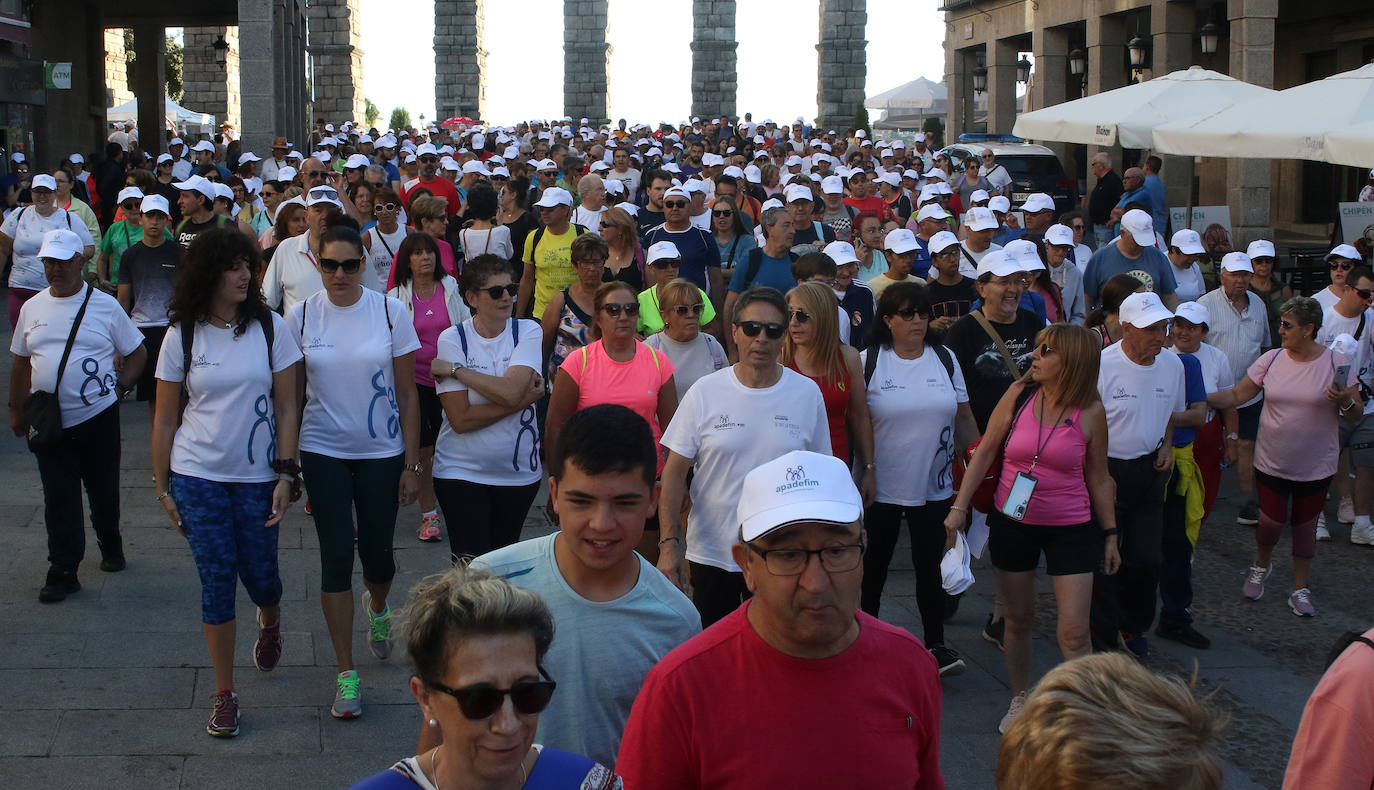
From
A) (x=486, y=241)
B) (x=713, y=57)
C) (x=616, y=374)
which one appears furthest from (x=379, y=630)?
(x=713, y=57)

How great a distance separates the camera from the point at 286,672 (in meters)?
6.18

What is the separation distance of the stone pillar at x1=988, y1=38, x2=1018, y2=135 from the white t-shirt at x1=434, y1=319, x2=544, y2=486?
28.9 m

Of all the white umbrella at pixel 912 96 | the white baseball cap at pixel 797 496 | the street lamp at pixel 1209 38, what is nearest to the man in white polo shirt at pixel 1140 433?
the white baseball cap at pixel 797 496

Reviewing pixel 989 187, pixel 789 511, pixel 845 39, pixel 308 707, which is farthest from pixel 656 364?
pixel 845 39

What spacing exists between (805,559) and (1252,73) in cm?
2163

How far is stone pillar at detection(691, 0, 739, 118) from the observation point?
1861 inches

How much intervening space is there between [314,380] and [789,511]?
11.6 feet

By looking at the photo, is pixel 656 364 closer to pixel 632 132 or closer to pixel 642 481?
pixel 642 481

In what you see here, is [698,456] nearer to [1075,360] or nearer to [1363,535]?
[1075,360]

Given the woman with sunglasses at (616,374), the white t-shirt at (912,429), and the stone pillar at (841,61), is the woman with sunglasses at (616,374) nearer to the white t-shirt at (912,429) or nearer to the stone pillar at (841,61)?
the white t-shirt at (912,429)

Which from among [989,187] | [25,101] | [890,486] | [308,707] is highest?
[25,101]

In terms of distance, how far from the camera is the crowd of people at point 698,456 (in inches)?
109

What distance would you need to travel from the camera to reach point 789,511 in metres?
2.80

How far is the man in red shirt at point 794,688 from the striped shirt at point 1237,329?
23.5ft
